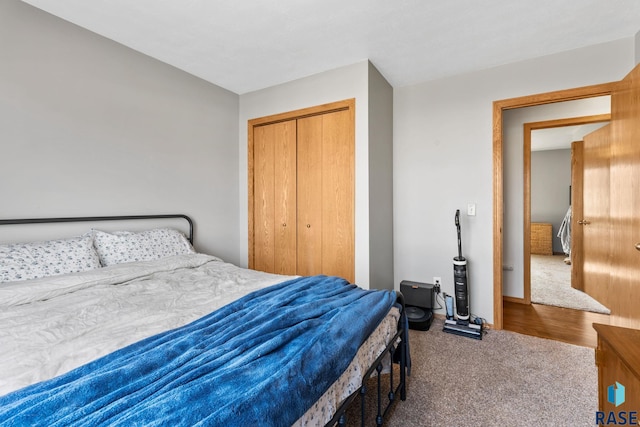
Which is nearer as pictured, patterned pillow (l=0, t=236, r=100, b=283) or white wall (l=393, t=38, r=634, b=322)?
patterned pillow (l=0, t=236, r=100, b=283)

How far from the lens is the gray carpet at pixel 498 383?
168cm

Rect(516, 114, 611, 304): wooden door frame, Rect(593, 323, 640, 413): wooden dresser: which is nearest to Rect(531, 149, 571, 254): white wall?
Rect(516, 114, 611, 304): wooden door frame

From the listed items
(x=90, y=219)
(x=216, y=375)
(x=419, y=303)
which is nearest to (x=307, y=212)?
(x=419, y=303)

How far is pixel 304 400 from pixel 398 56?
2.87 meters

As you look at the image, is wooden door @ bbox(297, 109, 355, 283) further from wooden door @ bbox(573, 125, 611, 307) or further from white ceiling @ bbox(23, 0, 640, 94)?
wooden door @ bbox(573, 125, 611, 307)

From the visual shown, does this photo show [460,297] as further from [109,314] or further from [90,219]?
[90,219]

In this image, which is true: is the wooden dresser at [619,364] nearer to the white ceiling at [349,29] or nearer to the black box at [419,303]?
the black box at [419,303]

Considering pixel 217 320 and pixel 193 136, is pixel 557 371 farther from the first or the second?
pixel 193 136

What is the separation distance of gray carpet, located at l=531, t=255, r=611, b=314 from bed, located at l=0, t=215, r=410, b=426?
3004mm

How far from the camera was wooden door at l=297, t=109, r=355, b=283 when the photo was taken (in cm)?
291

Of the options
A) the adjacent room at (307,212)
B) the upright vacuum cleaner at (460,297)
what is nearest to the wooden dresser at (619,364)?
the adjacent room at (307,212)

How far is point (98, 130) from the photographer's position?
2402 millimetres

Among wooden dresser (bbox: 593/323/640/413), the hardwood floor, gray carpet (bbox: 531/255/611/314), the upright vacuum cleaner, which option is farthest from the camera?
gray carpet (bbox: 531/255/611/314)

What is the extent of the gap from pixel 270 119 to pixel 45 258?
7.81 ft
